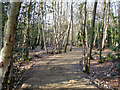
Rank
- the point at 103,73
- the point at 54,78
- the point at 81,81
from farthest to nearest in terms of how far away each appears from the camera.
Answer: the point at 103,73, the point at 54,78, the point at 81,81

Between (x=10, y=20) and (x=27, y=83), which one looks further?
(x=27, y=83)

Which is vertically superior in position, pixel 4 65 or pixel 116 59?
pixel 4 65

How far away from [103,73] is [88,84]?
2.01m

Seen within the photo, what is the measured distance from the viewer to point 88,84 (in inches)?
217

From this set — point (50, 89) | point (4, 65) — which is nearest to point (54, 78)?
point (50, 89)

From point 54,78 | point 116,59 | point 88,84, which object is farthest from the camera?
point 116,59

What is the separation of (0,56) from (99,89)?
13.1ft

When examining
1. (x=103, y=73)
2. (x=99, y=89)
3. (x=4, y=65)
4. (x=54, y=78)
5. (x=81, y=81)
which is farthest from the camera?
(x=103, y=73)

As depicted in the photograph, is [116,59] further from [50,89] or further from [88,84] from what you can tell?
[50,89]

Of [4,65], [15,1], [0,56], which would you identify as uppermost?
[15,1]

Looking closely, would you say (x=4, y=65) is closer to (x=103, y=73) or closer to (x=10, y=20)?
(x=10, y=20)

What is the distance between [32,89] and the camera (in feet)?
17.0

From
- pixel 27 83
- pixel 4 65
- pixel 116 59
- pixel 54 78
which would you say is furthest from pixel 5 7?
pixel 116 59

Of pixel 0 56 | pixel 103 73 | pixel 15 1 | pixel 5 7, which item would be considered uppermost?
pixel 5 7
